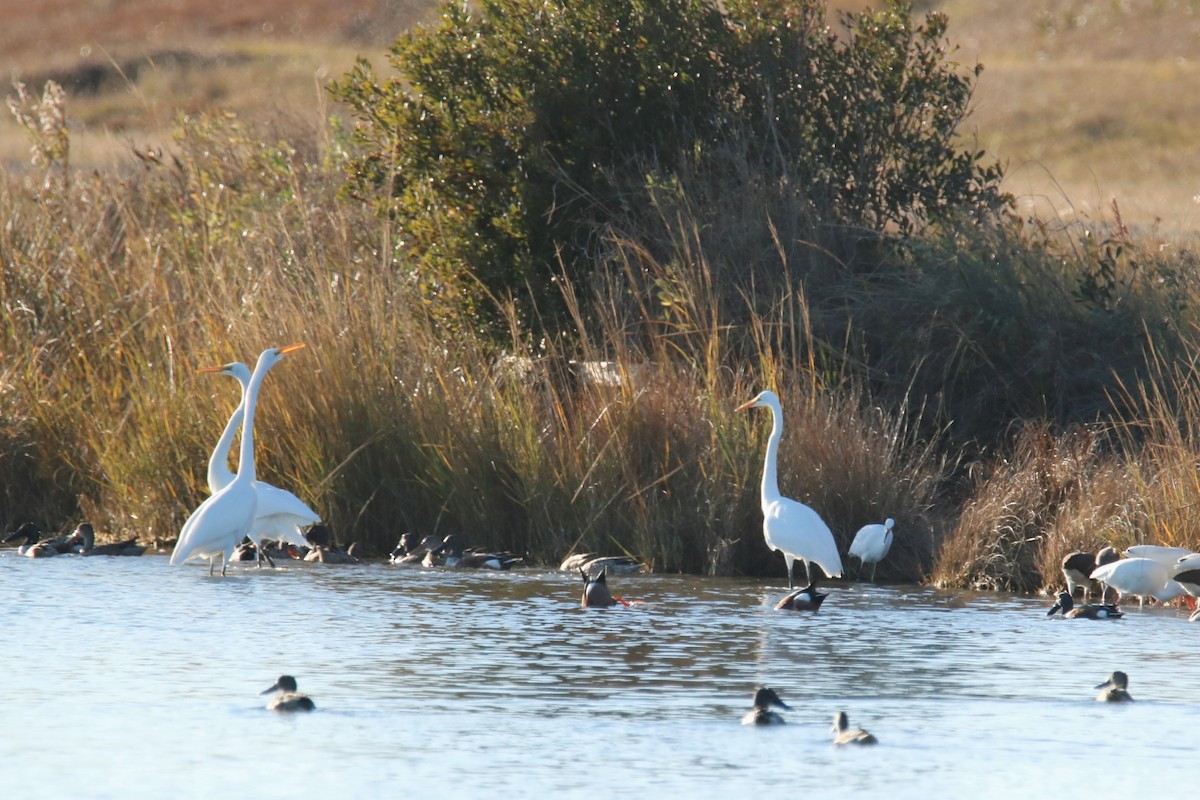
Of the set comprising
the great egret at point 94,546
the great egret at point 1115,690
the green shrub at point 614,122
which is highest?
the green shrub at point 614,122

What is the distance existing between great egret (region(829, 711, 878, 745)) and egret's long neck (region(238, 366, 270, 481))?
17.6ft

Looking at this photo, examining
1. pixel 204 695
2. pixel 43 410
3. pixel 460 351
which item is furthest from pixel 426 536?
pixel 204 695

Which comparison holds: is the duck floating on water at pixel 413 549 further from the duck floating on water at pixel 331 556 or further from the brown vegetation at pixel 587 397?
the brown vegetation at pixel 587 397

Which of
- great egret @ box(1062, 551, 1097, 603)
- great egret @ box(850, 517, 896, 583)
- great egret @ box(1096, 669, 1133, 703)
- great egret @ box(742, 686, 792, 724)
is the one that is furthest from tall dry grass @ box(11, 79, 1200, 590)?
great egret @ box(742, 686, 792, 724)

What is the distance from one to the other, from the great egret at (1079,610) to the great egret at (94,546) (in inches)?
234

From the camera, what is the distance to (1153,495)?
11445mm

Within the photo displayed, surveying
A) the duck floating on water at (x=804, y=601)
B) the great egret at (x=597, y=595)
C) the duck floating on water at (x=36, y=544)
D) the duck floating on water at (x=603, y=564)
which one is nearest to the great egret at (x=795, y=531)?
the duck floating on water at (x=804, y=601)

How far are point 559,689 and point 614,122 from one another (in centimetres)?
686

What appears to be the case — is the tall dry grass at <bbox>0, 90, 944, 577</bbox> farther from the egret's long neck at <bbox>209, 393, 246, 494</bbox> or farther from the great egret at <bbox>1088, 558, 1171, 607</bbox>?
the great egret at <bbox>1088, 558, 1171, 607</bbox>

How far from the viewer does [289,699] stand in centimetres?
780

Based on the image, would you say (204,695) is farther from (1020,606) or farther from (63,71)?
(63,71)

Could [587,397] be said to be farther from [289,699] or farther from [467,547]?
[289,699]

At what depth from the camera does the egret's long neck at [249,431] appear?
1181 centimetres

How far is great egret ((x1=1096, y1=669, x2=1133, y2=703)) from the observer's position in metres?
8.05
